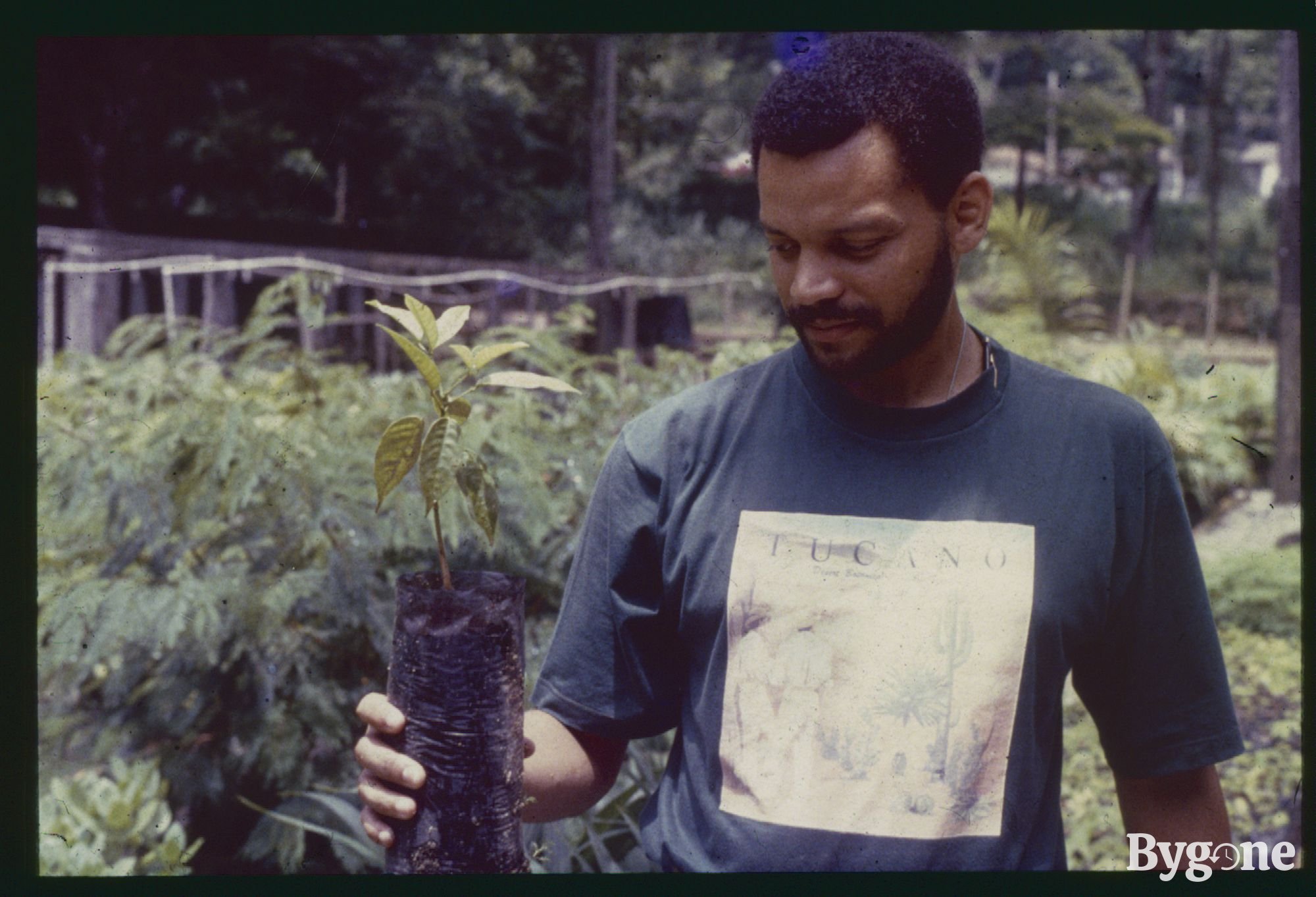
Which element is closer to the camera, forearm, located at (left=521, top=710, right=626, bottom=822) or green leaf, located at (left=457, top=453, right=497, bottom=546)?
green leaf, located at (left=457, top=453, right=497, bottom=546)

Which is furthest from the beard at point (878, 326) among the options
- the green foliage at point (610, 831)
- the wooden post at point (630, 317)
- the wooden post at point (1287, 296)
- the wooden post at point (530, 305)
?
the wooden post at point (630, 317)

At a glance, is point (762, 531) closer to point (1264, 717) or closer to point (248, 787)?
point (248, 787)

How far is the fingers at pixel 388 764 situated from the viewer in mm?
1318

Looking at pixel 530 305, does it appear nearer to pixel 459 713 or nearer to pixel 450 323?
pixel 450 323

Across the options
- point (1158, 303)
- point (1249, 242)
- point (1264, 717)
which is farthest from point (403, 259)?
point (1249, 242)

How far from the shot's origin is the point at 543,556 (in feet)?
10.3

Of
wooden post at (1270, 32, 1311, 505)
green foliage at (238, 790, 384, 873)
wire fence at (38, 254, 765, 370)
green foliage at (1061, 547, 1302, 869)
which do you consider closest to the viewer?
green foliage at (238, 790, 384, 873)

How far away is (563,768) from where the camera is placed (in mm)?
1615

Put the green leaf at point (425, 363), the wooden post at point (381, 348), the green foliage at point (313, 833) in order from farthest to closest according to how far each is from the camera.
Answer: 1. the wooden post at point (381, 348)
2. the green foliage at point (313, 833)
3. the green leaf at point (425, 363)

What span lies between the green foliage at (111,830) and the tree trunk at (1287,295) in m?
6.61

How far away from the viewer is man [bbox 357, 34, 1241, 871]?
1.45 metres

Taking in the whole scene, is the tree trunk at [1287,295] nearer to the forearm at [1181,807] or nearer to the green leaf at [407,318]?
the forearm at [1181,807]

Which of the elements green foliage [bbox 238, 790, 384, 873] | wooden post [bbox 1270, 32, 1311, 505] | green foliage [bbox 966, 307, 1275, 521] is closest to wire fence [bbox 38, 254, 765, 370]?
green foliage [bbox 238, 790, 384, 873]

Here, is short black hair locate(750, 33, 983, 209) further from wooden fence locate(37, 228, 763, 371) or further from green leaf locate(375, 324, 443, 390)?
wooden fence locate(37, 228, 763, 371)
